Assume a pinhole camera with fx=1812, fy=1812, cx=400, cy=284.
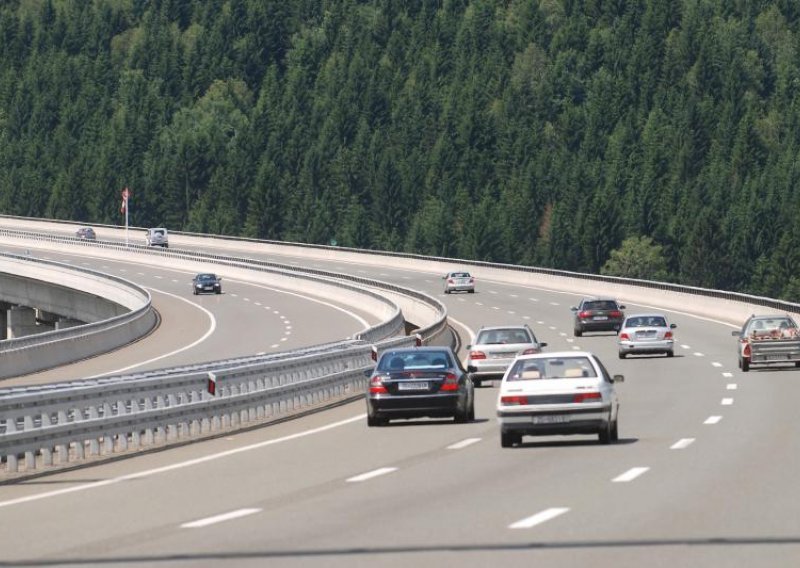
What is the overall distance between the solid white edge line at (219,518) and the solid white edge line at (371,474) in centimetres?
279

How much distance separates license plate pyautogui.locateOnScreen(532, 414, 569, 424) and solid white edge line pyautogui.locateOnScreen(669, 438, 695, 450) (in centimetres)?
130

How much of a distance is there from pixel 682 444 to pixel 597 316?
36.2 metres

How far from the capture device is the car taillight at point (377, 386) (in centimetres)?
2598

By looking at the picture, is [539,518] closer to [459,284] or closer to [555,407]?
[555,407]

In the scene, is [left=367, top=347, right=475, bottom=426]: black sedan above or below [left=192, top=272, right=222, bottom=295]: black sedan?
above

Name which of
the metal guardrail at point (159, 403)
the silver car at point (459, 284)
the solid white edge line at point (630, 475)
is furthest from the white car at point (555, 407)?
the silver car at point (459, 284)

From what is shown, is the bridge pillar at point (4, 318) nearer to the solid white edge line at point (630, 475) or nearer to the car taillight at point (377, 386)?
the car taillight at point (377, 386)

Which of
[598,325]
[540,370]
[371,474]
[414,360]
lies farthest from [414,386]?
[598,325]

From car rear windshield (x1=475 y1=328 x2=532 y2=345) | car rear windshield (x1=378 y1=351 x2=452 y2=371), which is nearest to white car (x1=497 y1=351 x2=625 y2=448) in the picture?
car rear windshield (x1=378 y1=351 x2=452 y2=371)

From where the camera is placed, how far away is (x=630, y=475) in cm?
1750

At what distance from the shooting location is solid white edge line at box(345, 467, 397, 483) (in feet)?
58.7

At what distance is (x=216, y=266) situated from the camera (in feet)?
332

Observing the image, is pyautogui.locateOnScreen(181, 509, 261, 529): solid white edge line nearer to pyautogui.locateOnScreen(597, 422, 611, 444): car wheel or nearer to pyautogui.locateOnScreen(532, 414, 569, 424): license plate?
pyautogui.locateOnScreen(532, 414, 569, 424): license plate

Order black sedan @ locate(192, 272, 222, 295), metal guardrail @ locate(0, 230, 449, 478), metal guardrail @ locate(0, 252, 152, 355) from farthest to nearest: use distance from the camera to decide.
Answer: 1. black sedan @ locate(192, 272, 222, 295)
2. metal guardrail @ locate(0, 252, 152, 355)
3. metal guardrail @ locate(0, 230, 449, 478)
